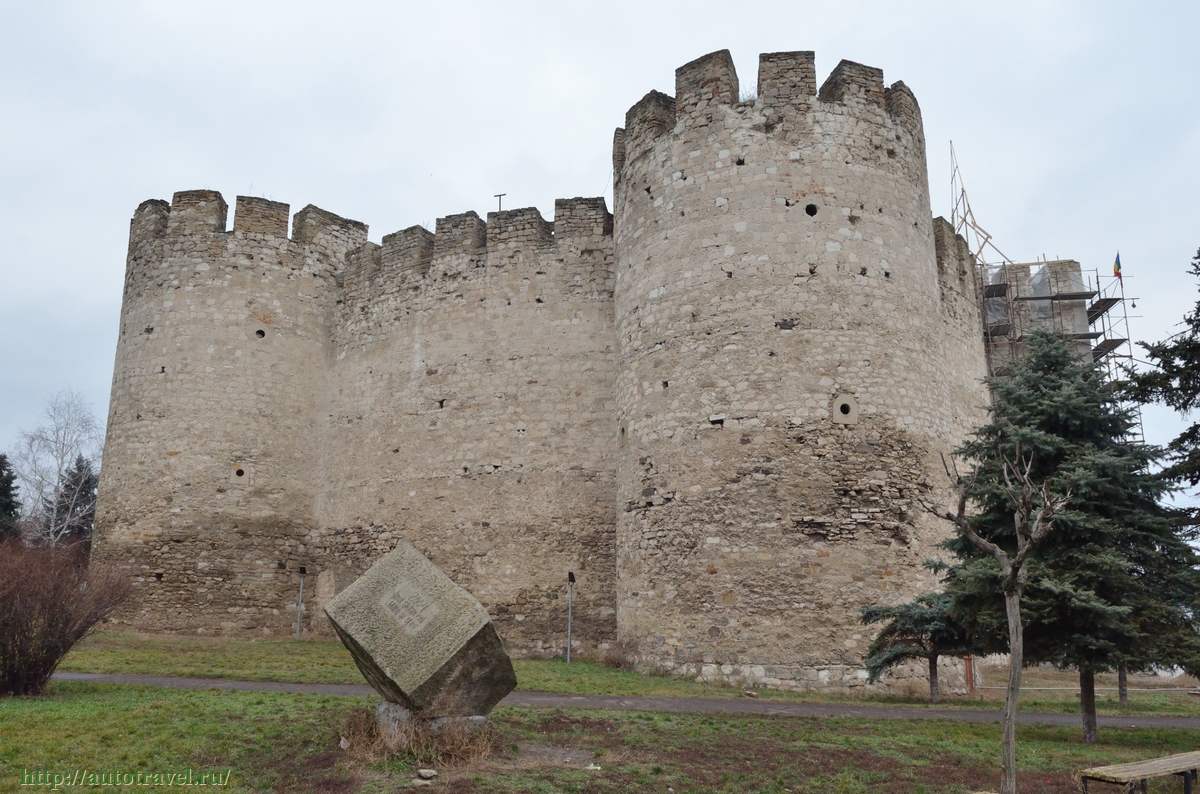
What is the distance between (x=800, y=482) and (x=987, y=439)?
3.19 meters

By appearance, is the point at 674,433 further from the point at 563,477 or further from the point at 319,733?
the point at 319,733

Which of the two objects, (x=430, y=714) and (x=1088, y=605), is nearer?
(x=430, y=714)

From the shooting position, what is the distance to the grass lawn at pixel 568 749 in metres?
7.30

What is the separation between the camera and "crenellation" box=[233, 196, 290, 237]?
22922mm

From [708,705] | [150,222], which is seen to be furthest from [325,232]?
[708,705]

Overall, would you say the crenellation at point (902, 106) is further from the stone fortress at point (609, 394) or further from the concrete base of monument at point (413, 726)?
the concrete base of monument at point (413, 726)

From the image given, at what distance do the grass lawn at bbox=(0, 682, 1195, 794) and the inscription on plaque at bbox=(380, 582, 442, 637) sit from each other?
1.15 metres

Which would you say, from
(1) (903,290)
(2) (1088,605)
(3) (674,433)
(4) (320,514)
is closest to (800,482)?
(3) (674,433)

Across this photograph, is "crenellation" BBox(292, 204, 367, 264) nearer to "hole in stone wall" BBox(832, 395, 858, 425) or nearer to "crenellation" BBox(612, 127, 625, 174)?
"crenellation" BBox(612, 127, 625, 174)

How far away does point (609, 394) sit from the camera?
19141mm

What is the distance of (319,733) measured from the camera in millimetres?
8656

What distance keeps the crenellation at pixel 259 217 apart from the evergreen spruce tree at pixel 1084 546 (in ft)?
58.4

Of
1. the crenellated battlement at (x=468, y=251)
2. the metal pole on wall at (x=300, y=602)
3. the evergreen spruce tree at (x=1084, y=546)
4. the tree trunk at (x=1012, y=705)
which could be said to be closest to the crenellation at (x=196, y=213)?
the crenellated battlement at (x=468, y=251)

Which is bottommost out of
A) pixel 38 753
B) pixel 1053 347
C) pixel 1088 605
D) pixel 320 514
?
pixel 38 753
